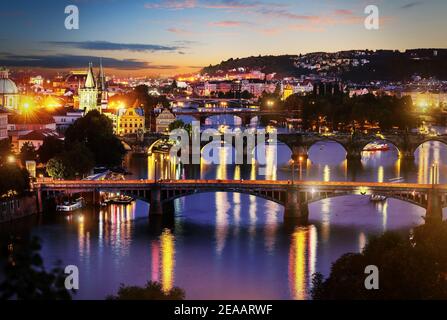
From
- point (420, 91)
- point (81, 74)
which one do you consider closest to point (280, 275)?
point (81, 74)

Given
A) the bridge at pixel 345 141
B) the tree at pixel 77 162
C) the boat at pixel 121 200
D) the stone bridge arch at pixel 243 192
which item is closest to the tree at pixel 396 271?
the stone bridge arch at pixel 243 192

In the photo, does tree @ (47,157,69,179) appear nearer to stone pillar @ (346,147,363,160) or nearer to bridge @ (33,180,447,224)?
bridge @ (33,180,447,224)

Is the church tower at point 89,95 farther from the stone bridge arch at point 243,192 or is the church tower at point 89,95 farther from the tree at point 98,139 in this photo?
the stone bridge arch at point 243,192

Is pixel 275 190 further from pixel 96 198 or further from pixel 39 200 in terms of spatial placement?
pixel 39 200

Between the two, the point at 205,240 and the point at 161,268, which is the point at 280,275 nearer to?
the point at 161,268

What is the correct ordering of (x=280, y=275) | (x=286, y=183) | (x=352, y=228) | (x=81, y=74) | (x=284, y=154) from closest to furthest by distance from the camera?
(x=280, y=275)
(x=352, y=228)
(x=286, y=183)
(x=284, y=154)
(x=81, y=74)

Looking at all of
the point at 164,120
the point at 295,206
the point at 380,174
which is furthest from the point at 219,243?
the point at 164,120

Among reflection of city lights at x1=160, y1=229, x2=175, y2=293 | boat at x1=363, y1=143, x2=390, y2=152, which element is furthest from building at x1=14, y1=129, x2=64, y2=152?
boat at x1=363, y1=143, x2=390, y2=152

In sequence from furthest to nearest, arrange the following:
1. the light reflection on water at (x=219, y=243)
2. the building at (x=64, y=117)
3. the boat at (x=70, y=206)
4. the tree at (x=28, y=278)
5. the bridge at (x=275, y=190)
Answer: the building at (x=64, y=117) → the boat at (x=70, y=206) → the bridge at (x=275, y=190) → the light reflection on water at (x=219, y=243) → the tree at (x=28, y=278)
